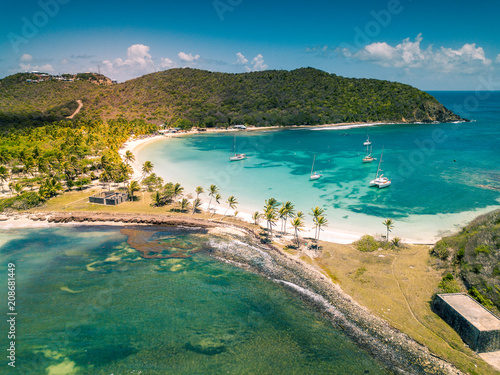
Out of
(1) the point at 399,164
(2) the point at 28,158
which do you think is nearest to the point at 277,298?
(2) the point at 28,158

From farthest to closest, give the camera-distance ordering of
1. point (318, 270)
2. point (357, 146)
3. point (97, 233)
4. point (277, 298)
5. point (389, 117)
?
point (389, 117)
point (357, 146)
point (97, 233)
point (318, 270)
point (277, 298)

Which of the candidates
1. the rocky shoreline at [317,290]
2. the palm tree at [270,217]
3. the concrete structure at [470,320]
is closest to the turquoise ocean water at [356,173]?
the palm tree at [270,217]

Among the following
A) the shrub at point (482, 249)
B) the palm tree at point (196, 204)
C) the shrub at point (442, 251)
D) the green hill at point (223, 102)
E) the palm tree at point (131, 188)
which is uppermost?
the green hill at point (223, 102)

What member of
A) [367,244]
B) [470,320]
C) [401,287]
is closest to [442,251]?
[401,287]

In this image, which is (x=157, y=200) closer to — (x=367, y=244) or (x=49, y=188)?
(x=49, y=188)

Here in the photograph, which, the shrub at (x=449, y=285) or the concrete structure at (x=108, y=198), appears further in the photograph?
the concrete structure at (x=108, y=198)

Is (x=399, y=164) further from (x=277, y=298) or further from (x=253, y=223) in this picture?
(x=277, y=298)

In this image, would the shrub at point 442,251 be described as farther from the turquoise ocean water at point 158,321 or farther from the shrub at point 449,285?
the turquoise ocean water at point 158,321
